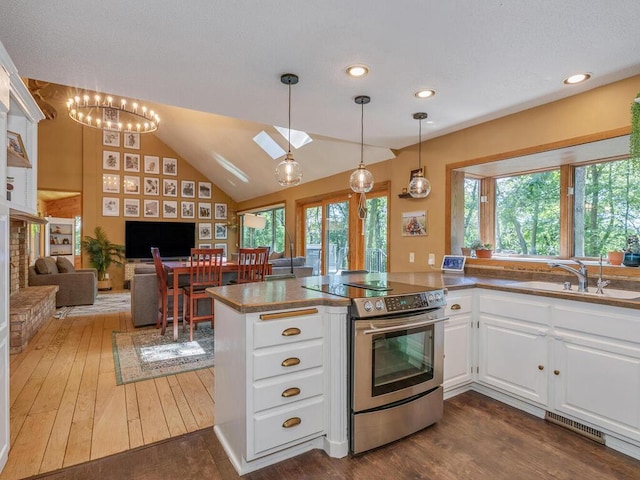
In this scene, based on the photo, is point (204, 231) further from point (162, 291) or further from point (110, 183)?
point (162, 291)

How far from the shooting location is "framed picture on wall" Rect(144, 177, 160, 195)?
8.97m

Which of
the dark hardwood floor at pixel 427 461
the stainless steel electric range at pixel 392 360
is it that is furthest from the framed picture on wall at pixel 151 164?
the dark hardwood floor at pixel 427 461

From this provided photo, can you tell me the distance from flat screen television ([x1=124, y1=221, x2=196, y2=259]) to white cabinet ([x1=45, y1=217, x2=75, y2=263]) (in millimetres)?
1137

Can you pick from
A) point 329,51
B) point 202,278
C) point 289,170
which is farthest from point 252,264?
point 329,51

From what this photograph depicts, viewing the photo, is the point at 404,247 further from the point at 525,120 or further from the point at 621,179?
the point at 621,179

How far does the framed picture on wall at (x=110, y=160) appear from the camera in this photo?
8.45m

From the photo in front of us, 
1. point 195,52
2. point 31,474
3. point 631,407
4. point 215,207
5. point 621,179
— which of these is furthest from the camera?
point 215,207

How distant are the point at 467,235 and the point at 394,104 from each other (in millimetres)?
1775

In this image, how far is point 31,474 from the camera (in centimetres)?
176

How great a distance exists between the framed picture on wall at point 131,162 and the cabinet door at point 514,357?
889 cm

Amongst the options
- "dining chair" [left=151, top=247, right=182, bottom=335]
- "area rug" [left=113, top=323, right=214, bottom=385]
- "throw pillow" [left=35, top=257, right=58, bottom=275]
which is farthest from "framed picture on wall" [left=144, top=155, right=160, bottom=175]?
"area rug" [left=113, top=323, right=214, bottom=385]

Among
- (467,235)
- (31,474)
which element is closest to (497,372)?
(467,235)

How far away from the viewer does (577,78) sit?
247cm

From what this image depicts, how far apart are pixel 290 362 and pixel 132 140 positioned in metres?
8.90
